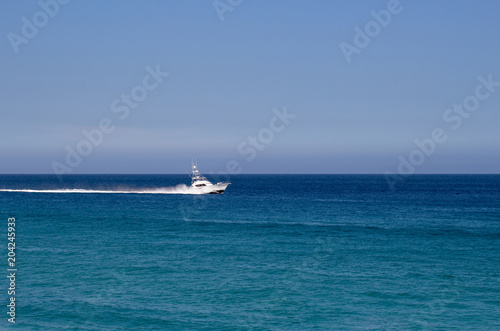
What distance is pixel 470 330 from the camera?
24.6 m

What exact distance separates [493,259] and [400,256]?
756 cm

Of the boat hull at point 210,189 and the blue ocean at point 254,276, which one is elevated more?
the boat hull at point 210,189

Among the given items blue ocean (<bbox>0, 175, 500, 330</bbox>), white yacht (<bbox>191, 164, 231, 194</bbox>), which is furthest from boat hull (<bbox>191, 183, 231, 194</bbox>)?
A: blue ocean (<bbox>0, 175, 500, 330</bbox>)

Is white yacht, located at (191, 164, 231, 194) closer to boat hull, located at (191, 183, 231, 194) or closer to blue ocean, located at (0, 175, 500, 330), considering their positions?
boat hull, located at (191, 183, 231, 194)

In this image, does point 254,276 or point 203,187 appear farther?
point 203,187

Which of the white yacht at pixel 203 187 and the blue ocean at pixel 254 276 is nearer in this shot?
the blue ocean at pixel 254 276

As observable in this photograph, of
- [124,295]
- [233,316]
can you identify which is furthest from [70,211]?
[233,316]

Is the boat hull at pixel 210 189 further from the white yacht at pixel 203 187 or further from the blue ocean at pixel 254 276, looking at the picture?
the blue ocean at pixel 254 276

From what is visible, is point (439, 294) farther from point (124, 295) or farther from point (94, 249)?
point (94, 249)

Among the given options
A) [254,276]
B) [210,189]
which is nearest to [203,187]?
[210,189]

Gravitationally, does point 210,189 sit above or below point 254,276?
above

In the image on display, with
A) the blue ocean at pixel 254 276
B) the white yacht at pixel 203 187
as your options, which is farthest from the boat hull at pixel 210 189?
the blue ocean at pixel 254 276

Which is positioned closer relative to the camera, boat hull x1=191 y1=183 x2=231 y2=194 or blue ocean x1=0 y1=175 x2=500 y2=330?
blue ocean x1=0 y1=175 x2=500 y2=330

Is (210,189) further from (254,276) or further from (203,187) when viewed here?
(254,276)
